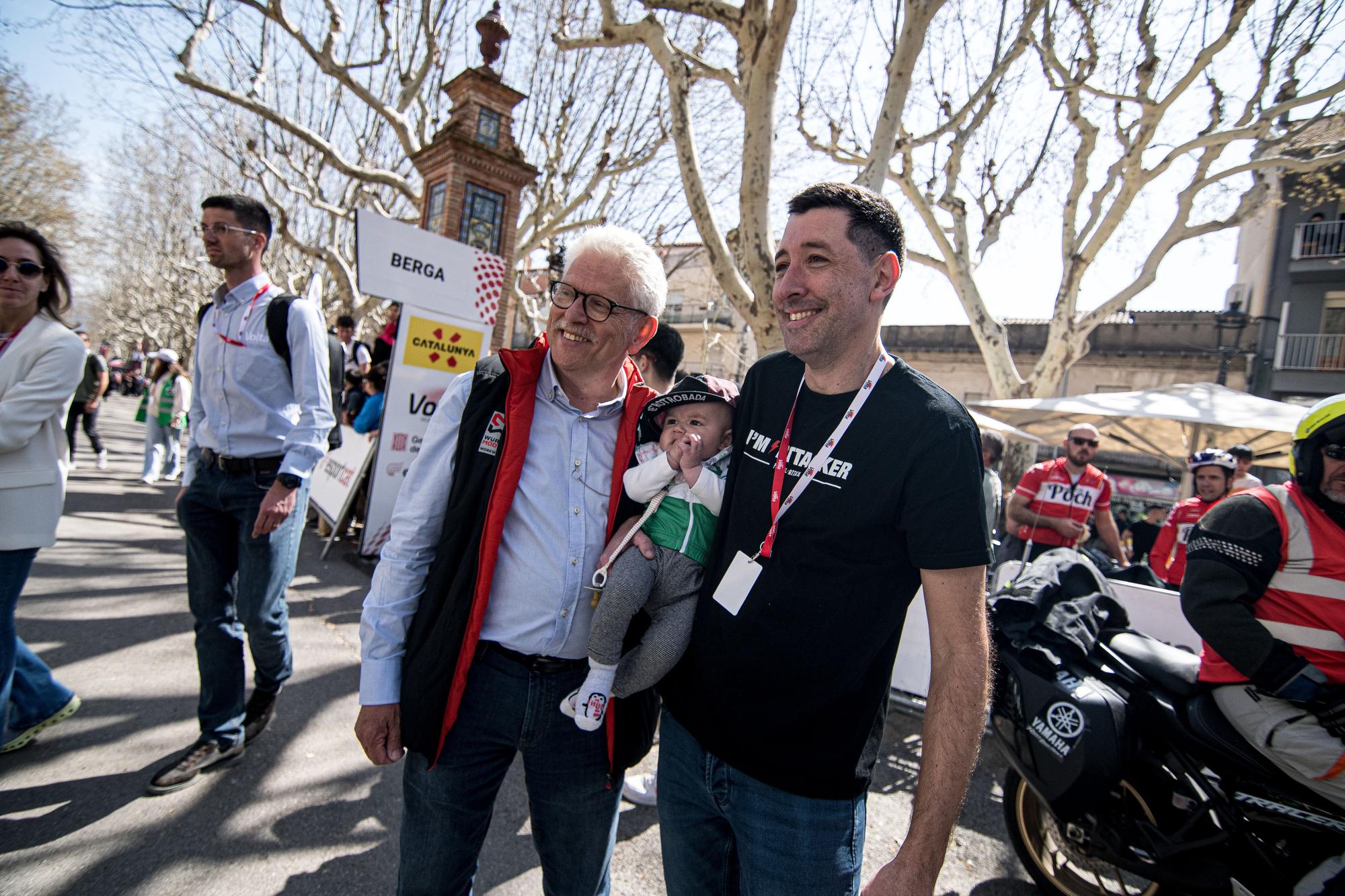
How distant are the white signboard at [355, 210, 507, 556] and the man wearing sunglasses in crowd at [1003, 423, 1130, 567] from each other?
569 centimetres

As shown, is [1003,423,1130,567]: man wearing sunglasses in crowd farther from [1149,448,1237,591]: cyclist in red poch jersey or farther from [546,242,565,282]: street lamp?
[546,242,565,282]: street lamp

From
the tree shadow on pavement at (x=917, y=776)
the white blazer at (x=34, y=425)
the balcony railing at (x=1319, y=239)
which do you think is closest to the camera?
the white blazer at (x=34, y=425)

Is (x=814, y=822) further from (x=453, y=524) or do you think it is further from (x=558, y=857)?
(x=453, y=524)

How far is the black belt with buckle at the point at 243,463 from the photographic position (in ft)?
8.86

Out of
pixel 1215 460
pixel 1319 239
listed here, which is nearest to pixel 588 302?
pixel 1215 460

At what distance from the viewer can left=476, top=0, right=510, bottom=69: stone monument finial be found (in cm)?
814

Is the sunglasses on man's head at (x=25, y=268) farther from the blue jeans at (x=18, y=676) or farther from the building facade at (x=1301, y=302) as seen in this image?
the building facade at (x=1301, y=302)

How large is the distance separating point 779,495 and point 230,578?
2.58 meters

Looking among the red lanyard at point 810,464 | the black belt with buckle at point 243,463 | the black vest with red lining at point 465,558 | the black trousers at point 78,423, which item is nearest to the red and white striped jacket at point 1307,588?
the red lanyard at point 810,464

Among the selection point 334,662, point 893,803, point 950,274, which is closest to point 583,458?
point 893,803

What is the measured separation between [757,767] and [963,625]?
0.55 metres

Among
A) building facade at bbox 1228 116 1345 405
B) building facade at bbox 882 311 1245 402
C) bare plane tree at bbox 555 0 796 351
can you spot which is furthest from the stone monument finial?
building facade at bbox 1228 116 1345 405

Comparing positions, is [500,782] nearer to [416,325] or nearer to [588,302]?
[588,302]

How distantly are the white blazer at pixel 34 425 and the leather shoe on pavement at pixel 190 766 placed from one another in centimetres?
106
